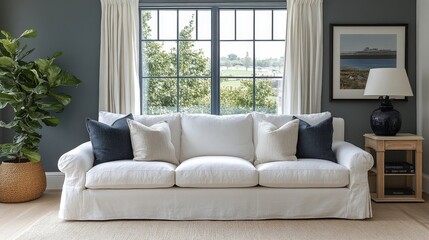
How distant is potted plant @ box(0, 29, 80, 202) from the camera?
442cm

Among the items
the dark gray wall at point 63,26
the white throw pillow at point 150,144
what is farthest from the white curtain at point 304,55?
the dark gray wall at point 63,26

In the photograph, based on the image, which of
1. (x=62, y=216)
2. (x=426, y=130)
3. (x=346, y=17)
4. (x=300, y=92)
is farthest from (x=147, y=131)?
(x=426, y=130)

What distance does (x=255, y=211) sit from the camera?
3832 millimetres

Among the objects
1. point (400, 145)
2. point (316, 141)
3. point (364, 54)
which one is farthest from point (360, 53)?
point (316, 141)

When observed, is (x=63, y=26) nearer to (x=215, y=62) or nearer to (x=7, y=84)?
(x=7, y=84)

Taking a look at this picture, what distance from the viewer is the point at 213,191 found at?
3818 millimetres

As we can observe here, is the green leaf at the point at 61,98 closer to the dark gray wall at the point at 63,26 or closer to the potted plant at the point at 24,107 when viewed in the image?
the potted plant at the point at 24,107

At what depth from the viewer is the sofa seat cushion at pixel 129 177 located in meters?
3.77

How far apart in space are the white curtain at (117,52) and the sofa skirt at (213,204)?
1415 mm

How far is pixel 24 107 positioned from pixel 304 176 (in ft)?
9.40

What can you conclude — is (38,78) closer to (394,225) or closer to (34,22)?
(34,22)

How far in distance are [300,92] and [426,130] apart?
143cm

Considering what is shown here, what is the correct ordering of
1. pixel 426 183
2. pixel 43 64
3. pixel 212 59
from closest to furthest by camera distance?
pixel 43 64
pixel 426 183
pixel 212 59

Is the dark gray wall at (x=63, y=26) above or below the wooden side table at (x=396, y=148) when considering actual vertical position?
above
